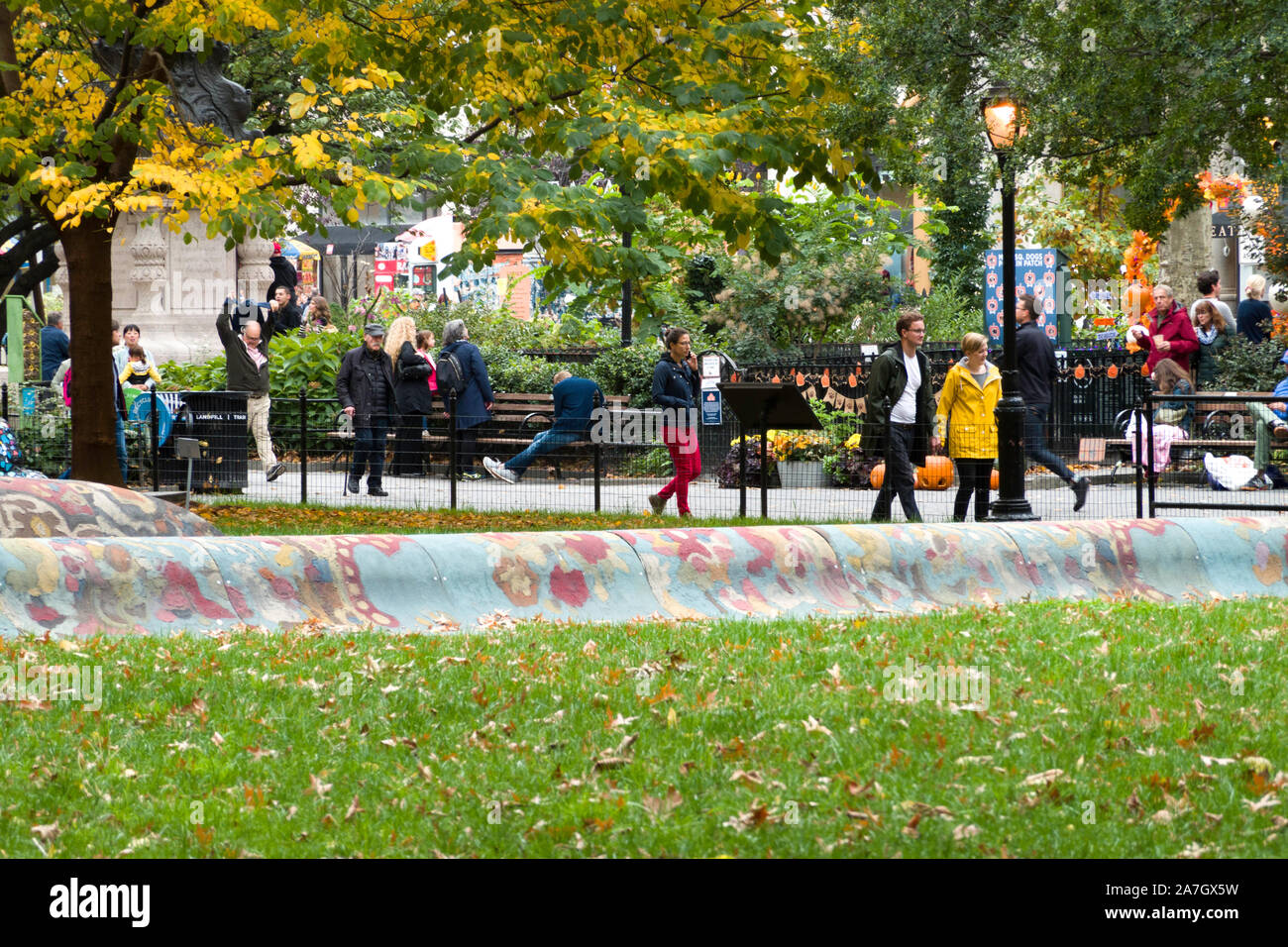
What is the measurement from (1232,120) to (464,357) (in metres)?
11.3

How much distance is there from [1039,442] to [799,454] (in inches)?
192

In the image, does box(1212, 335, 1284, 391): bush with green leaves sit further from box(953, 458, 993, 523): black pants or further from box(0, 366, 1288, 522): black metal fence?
box(953, 458, 993, 523): black pants

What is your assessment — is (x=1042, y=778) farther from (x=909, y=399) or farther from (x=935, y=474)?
(x=935, y=474)

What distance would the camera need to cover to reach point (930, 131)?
465 inches

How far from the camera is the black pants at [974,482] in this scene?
13.4m

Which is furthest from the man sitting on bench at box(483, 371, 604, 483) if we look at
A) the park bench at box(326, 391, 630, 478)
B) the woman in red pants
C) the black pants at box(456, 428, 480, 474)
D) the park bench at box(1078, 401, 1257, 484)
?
the park bench at box(1078, 401, 1257, 484)

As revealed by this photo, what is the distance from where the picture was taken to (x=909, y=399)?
13.7m

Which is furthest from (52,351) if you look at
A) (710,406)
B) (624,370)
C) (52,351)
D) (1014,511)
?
(1014,511)

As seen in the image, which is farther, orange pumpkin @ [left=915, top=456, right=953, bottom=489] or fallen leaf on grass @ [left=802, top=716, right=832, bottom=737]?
orange pumpkin @ [left=915, top=456, right=953, bottom=489]

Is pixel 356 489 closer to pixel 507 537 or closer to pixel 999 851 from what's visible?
pixel 507 537

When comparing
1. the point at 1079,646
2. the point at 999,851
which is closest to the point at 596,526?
the point at 1079,646

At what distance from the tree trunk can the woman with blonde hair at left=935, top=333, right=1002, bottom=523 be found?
7752 millimetres

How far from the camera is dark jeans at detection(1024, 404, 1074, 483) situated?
566 inches
